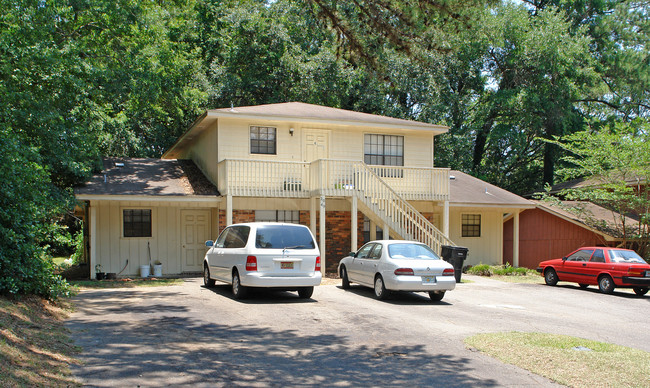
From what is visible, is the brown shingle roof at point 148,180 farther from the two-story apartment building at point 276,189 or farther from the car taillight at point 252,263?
the car taillight at point 252,263

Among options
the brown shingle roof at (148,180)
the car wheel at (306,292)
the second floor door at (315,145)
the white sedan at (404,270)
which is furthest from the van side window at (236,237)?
the second floor door at (315,145)

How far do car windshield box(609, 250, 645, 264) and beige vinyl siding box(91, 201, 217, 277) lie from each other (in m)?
13.3

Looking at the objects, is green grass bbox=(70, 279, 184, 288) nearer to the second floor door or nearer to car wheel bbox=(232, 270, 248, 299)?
car wheel bbox=(232, 270, 248, 299)

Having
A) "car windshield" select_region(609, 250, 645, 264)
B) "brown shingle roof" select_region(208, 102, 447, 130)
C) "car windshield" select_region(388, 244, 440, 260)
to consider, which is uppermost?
"brown shingle roof" select_region(208, 102, 447, 130)

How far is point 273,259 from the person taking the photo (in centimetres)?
1321

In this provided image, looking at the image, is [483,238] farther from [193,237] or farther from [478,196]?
[193,237]

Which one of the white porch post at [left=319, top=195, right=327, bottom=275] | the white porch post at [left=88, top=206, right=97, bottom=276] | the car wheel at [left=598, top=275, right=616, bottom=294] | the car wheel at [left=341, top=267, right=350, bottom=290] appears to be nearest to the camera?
the car wheel at [left=341, top=267, right=350, bottom=290]

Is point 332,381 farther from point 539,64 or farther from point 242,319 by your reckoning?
point 539,64

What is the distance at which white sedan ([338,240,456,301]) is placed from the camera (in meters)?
13.9

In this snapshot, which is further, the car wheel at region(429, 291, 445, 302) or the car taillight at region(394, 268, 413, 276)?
the car wheel at region(429, 291, 445, 302)

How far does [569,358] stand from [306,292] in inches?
280

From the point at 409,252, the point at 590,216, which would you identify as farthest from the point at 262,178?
the point at 590,216

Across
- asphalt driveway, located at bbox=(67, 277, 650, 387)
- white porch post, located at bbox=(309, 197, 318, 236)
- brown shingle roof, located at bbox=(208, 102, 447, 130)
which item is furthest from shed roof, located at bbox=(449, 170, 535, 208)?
asphalt driveway, located at bbox=(67, 277, 650, 387)

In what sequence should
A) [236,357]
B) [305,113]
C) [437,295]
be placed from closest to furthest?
[236,357], [437,295], [305,113]
